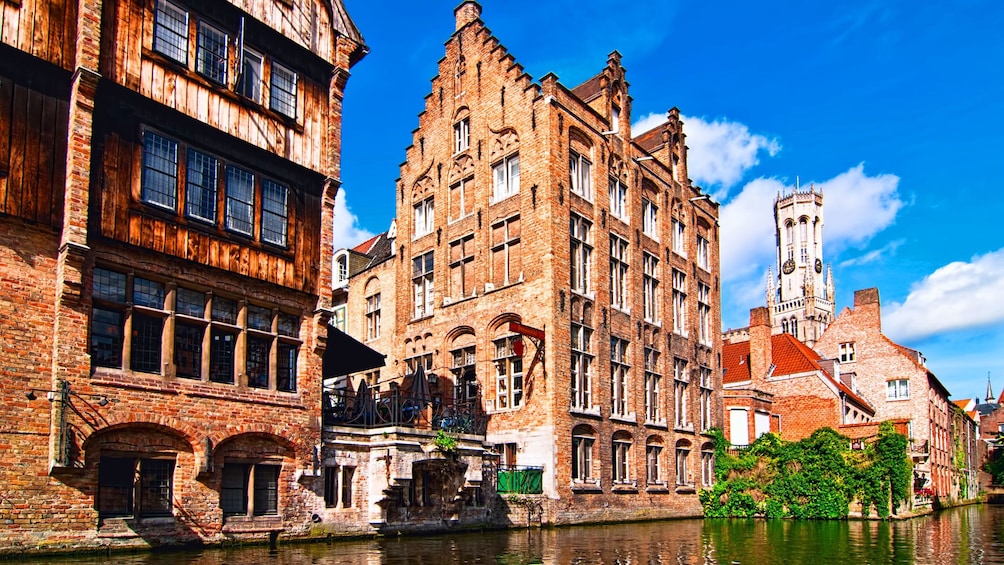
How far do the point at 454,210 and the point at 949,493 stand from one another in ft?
144

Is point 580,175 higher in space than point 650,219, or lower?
higher

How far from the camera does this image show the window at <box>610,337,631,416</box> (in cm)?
3253

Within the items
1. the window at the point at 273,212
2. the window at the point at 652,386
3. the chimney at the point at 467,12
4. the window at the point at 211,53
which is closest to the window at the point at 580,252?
the window at the point at 652,386

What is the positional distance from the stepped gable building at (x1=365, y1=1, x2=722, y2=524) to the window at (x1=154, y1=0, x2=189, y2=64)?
47.0ft

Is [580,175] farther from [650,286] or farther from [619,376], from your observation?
[619,376]

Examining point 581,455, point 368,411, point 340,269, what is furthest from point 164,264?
point 340,269

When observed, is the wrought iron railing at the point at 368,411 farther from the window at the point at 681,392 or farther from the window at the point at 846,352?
the window at the point at 846,352

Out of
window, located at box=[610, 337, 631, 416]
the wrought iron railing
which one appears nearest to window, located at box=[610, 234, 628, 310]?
window, located at box=[610, 337, 631, 416]

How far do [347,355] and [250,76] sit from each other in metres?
8.79

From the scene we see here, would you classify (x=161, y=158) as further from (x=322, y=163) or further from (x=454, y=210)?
(x=454, y=210)

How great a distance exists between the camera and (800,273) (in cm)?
15962

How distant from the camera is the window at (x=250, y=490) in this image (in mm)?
18578

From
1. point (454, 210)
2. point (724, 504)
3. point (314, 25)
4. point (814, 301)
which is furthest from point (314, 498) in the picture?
point (814, 301)

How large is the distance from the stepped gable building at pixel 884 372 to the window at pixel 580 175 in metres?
27.1
